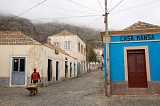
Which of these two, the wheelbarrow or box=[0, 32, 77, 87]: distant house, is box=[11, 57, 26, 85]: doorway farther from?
the wheelbarrow

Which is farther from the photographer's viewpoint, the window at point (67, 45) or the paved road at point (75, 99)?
the window at point (67, 45)

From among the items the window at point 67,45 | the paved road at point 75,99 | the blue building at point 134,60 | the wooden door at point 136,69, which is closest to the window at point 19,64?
the paved road at point 75,99

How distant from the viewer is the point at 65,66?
1037 inches

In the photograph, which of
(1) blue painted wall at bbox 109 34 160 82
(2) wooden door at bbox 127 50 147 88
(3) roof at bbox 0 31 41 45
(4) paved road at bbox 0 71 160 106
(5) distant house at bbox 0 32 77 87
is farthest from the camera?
(3) roof at bbox 0 31 41 45

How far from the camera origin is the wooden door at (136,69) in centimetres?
1261

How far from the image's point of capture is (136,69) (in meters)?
12.8

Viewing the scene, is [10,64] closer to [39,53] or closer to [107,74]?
[39,53]

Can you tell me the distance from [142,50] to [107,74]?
8.63ft

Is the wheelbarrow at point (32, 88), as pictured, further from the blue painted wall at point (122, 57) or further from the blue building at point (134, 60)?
the blue painted wall at point (122, 57)

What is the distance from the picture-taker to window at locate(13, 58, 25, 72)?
1709 cm

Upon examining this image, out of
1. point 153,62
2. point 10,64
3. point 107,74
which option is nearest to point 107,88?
point 107,74

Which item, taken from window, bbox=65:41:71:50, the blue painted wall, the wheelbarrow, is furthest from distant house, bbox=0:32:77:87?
window, bbox=65:41:71:50

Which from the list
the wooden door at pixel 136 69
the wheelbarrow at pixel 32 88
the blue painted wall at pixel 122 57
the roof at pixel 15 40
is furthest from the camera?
the roof at pixel 15 40

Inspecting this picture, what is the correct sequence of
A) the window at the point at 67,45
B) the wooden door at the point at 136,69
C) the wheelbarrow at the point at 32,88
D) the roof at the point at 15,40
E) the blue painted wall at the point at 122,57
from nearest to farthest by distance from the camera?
the blue painted wall at the point at 122,57 < the wheelbarrow at the point at 32,88 < the wooden door at the point at 136,69 < the roof at the point at 15,40 < the window at the point at 67,45
